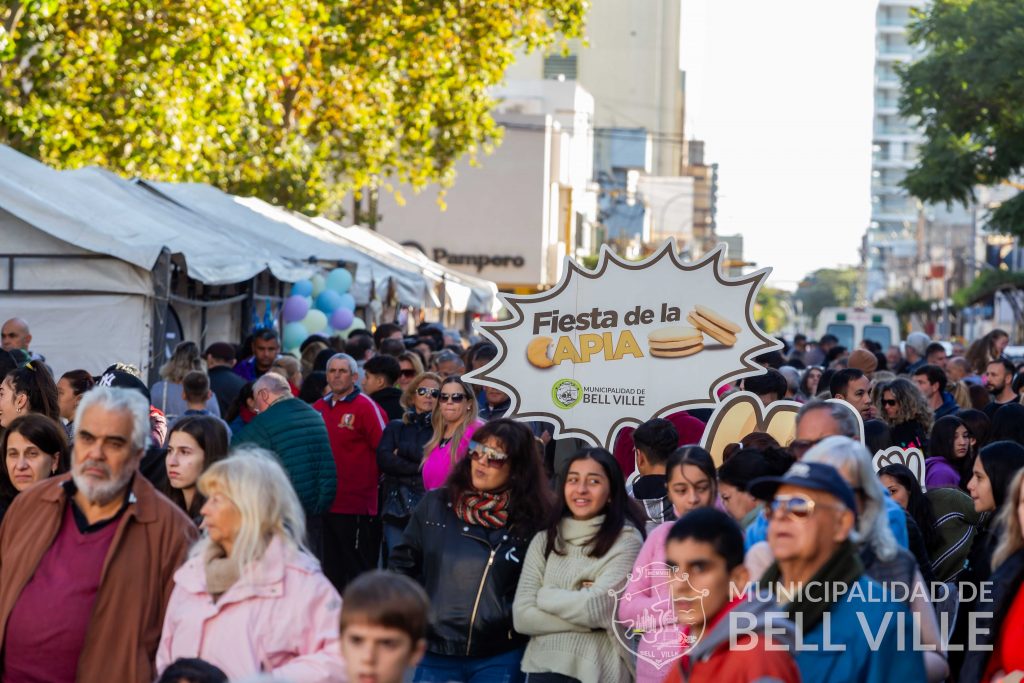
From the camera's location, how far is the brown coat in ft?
17.4

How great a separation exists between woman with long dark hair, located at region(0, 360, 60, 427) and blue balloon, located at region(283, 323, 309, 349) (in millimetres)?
12010

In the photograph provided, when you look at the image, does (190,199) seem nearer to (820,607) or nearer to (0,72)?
(0,72)

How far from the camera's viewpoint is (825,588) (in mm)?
4258

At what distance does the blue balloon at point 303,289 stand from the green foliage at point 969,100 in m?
15.8

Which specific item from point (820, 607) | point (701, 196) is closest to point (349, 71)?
point (820, 607)

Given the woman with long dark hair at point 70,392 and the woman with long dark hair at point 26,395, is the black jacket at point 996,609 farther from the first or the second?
the woman with long dark hair at point 70,392

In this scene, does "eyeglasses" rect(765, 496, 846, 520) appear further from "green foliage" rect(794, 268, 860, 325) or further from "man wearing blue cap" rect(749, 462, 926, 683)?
"green foliage" rect(794, 268, 860, 325)

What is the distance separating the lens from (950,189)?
108ft

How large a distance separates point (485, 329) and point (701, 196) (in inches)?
6150

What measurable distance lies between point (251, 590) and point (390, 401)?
7.03 metres

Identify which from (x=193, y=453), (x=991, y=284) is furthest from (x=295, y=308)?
(x=991, y=284)

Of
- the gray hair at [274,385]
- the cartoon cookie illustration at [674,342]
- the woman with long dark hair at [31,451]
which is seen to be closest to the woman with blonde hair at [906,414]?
the cartoon cookie illustration at [674,342]

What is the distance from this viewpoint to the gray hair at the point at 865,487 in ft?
14.9

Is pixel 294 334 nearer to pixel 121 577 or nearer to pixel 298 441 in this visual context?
pixel 298 441
